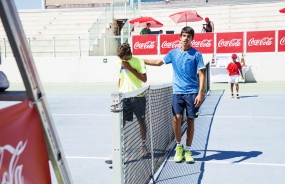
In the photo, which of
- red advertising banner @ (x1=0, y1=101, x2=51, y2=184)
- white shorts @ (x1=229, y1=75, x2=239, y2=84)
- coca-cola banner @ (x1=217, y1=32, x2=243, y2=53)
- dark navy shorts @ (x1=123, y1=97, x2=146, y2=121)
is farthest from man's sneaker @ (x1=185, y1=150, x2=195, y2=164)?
coca-cola banner @ (x1=217, y1=32, x2=243, y2=53)

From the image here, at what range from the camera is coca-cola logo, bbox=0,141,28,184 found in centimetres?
166

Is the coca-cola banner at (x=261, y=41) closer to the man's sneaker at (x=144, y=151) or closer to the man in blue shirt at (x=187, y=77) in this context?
the man in blue shirt at (x=187, y=77)

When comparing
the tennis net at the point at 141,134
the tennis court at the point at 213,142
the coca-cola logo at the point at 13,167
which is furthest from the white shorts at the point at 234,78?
the coca-cola logo at the point at 13,167

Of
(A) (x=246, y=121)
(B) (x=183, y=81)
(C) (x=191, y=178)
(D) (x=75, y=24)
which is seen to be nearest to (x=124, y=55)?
(B) (x=183, y=81)

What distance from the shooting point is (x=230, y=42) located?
18766 mm

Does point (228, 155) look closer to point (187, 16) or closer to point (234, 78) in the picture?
point (234, 78)

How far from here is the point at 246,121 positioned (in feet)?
29.8

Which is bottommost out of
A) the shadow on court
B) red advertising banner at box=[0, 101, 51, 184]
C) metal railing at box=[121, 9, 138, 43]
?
the shadow on court

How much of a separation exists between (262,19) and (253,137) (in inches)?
754

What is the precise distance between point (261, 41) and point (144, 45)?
18.5 ft

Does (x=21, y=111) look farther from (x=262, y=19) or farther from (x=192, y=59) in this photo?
(x=262, y=19)

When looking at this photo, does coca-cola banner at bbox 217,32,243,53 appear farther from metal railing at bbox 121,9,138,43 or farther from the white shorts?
the white shorts

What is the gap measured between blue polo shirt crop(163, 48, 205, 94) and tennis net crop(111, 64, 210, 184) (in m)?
0.39

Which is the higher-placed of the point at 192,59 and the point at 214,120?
the point at 192,59
